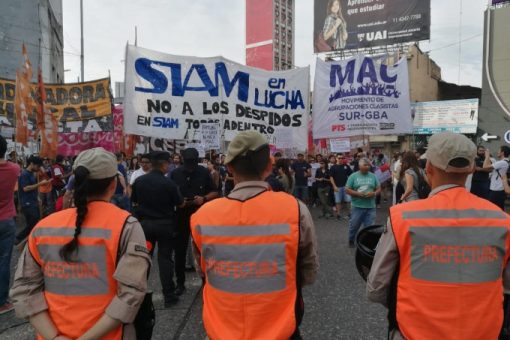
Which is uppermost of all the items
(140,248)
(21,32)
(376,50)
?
(376,50)

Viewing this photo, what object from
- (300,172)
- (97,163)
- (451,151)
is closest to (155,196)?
(97,163)

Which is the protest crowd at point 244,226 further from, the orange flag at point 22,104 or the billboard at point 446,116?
the billboard at point 446,116

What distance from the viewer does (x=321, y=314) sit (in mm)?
4250

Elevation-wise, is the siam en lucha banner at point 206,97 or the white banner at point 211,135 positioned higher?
the siam en lucha banner at point 206,97

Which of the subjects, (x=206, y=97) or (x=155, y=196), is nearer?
(x=155, y=196)

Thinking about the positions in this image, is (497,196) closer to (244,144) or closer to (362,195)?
(362,195)

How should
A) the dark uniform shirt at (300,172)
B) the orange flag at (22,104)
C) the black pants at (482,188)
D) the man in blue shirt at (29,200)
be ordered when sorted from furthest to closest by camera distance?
the dark uniform shirt at (300,172)
the orange flag at (22,104)
the black pants at (482,188)
the man in blue shirt at (29,200)

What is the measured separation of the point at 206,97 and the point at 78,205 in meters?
6.17

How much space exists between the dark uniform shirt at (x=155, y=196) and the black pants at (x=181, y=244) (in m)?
0.66

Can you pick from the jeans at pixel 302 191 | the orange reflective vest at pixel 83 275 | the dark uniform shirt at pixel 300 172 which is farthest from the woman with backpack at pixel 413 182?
the jeans at pixel 302 191

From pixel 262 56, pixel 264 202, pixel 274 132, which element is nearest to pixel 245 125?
pixel 274 132

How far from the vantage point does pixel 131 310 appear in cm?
182

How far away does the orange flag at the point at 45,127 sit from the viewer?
32.8 ft

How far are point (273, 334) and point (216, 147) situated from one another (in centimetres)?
638
